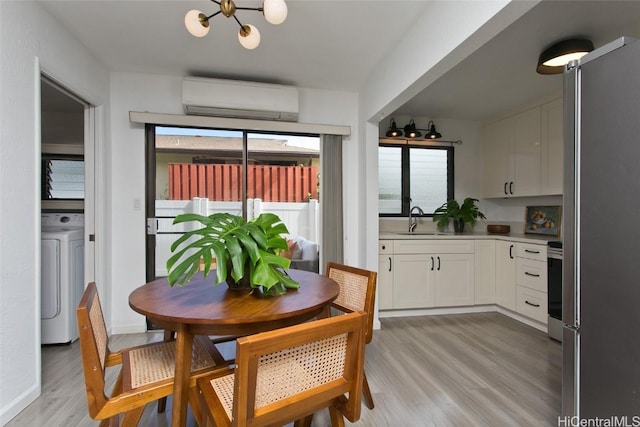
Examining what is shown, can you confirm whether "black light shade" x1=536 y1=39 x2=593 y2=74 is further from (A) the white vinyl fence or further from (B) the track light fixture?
(A) the white vinyl fence

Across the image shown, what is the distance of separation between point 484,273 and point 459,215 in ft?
2.40

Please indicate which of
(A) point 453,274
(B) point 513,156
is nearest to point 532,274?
(A) point 453,274

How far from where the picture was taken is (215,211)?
3160 millimetres

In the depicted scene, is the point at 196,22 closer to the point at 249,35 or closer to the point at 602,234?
the point at 249,35

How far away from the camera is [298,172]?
11.1ft

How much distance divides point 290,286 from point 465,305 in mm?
2724

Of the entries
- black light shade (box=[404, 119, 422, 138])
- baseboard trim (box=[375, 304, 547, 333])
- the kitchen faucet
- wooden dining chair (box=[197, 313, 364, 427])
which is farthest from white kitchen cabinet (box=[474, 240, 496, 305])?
wooden dining chair (box=[197, 313, 364, 427])

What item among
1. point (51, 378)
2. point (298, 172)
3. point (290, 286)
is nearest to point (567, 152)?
point (290, 286)

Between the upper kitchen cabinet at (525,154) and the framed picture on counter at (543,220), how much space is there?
289 mm

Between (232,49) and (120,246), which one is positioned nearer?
(232,49)

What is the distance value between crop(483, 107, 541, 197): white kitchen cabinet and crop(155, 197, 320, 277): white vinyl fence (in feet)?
7.86

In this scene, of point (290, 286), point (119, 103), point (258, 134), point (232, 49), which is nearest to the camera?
point (290, 286)

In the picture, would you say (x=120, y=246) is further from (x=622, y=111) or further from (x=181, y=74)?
(x=622, y=111)

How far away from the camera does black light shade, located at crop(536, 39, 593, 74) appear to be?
2119 mm
